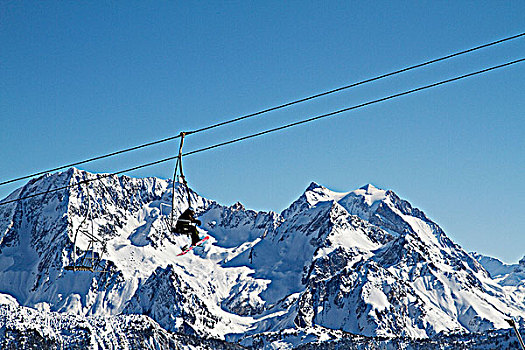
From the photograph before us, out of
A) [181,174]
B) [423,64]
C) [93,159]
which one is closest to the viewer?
[423,64]

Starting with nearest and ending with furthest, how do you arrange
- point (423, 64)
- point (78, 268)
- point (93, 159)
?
1. point (423, 64)
2. point (93, 159)
3. point (78, 268)

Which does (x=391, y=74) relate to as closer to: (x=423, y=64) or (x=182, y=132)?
(x=423, y=64)

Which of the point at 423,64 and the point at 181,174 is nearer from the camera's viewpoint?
the point at 423,64

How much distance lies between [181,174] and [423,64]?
25.9ft

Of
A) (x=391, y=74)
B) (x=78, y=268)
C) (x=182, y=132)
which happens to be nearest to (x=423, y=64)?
(x=391, y=74)

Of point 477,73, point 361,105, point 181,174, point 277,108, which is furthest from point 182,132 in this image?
point 477,73

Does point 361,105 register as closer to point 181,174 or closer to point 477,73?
point 477,73

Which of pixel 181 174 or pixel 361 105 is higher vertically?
pixel 361 105

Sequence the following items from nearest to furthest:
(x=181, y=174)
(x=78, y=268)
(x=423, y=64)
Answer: (x=423, y=64), (x=181, y=174), (x=78, y=268)

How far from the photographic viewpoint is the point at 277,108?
21891mm

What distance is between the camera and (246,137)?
2333cm

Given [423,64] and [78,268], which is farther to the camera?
[78,268]

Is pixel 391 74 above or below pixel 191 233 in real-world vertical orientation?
above

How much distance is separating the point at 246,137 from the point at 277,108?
6.21 ft
